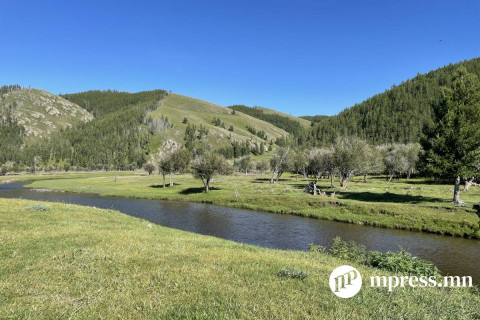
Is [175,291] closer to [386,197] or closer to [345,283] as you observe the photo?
[345,283]

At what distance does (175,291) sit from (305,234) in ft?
102

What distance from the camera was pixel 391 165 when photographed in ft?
351

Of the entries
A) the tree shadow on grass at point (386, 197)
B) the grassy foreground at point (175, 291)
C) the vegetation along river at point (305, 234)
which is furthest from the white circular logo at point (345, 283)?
the tree shadow on grass at point (386, 197)

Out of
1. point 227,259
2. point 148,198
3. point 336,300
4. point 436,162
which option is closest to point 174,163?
point 148,198

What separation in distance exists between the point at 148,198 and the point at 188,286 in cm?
7066

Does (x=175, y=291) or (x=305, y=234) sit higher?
(x=175, y=291)

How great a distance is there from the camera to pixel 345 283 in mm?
10250

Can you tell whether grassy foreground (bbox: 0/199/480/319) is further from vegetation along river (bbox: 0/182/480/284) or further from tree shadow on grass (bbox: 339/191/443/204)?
tree shadow on grass (bbox: 339/191/443/204)

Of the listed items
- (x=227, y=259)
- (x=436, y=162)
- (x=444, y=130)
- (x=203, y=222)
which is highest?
(x=444, y=130)

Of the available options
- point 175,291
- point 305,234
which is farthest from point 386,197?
point 175,291

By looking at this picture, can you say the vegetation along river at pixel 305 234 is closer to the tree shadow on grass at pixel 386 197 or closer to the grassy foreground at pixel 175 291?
the tree shadow on grass at pixel 386 197

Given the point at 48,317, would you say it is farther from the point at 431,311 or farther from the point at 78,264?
the point at 431,311

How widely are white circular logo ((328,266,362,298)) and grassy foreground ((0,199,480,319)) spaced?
10.9 inches

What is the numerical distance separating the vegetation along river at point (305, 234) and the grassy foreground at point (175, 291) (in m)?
19.0
